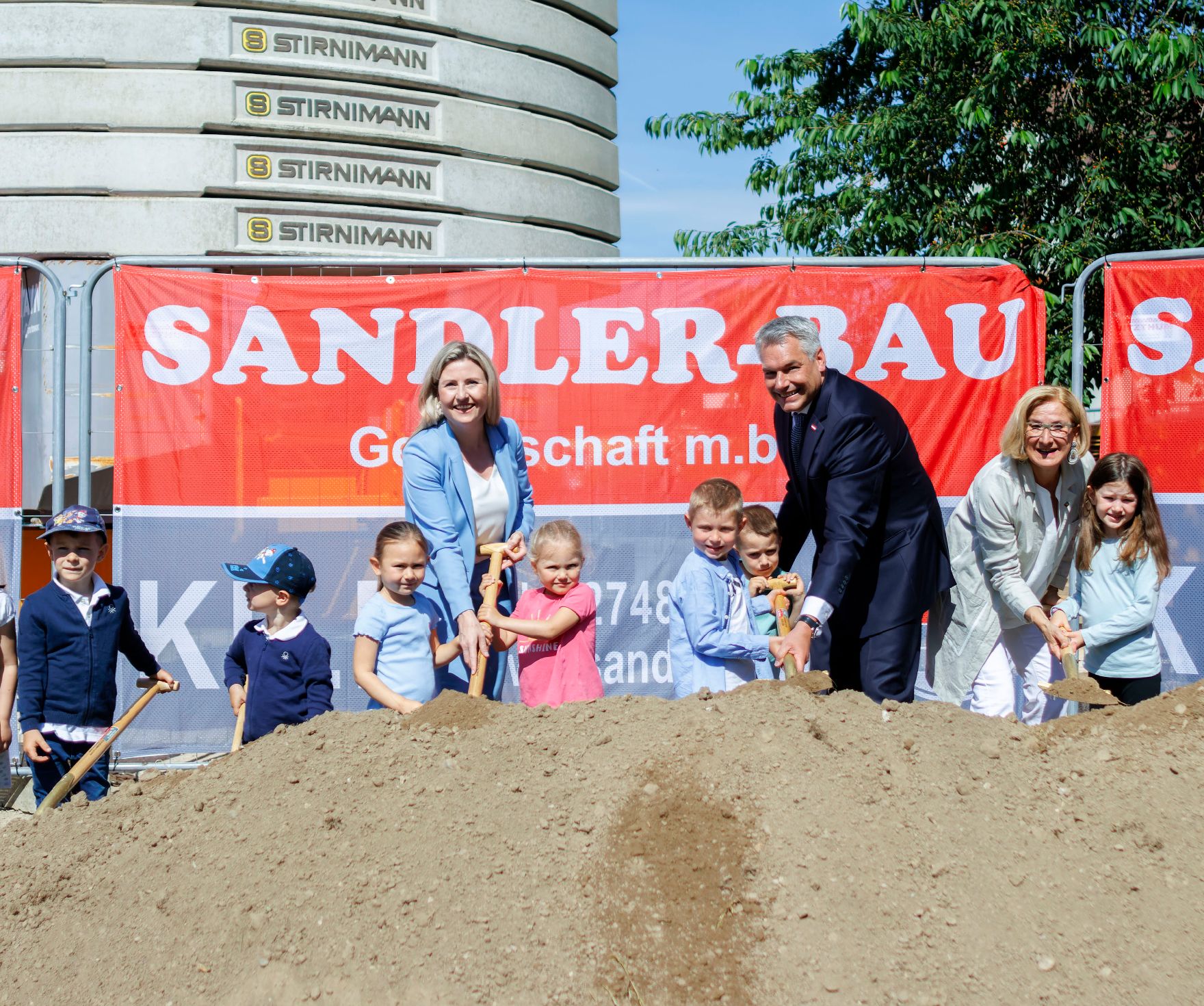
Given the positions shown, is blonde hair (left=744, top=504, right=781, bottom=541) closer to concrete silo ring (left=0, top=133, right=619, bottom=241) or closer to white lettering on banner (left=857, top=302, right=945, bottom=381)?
white lettering on banner (left=857, top=302, right=945, bottom=381)

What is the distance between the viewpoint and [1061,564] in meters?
4.53

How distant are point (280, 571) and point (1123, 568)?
124 inches

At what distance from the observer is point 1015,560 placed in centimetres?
429

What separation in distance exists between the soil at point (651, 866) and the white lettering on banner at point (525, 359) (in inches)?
111

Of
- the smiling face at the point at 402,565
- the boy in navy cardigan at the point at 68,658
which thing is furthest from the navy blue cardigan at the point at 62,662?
the smiling face at the point at 402,565

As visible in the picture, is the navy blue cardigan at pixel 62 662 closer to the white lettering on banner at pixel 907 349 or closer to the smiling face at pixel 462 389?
the smiling face at pixel 462 389

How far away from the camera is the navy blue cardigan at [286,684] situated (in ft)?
13.6

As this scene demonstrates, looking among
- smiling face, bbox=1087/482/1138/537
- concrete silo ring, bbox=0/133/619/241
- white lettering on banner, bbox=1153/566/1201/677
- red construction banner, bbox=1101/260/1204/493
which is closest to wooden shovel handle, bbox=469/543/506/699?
smiling face, bbox=1087/482/1138/537

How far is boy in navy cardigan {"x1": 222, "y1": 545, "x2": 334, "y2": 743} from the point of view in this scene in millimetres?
4160

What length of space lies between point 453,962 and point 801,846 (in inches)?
31.3

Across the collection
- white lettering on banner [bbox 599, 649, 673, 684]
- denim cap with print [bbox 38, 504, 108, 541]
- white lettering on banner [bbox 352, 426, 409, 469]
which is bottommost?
white lettering on banner [bbox 599, 649, 673, 684]

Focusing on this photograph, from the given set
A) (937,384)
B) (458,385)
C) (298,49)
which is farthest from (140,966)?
(298,49)

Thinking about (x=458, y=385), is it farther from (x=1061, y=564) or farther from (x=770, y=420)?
(x=1061, y=564)

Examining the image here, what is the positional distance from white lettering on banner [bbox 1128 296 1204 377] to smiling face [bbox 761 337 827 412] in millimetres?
2402
